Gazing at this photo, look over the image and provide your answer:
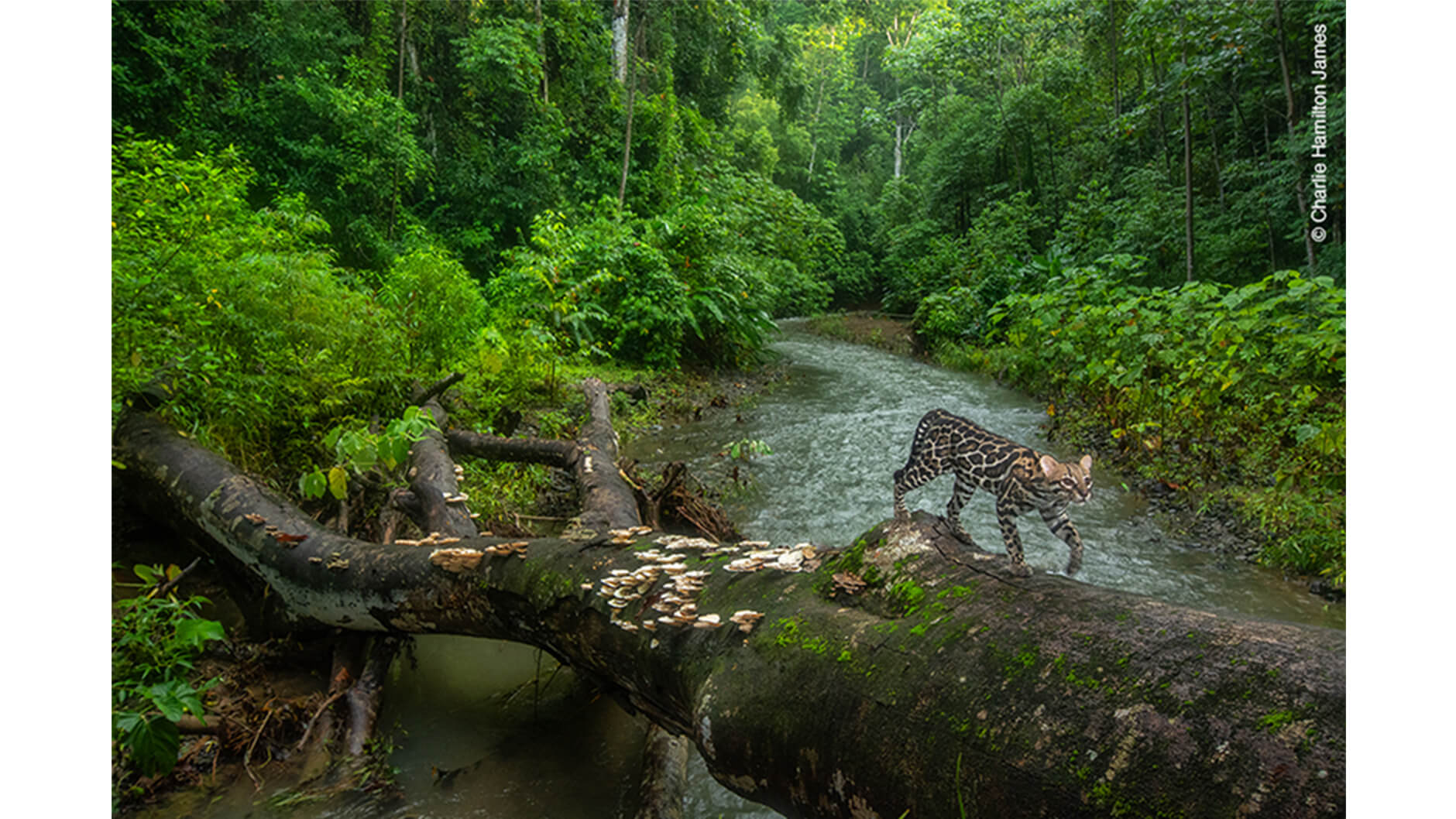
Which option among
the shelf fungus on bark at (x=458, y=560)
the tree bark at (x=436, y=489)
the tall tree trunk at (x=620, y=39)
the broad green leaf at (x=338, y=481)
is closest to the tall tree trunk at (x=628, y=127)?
the tall tree trunk at (x=620, y=39)

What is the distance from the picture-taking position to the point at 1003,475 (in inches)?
79.0

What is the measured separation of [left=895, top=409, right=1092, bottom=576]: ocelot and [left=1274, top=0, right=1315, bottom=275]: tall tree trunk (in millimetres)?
5573

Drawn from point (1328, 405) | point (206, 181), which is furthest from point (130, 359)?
point (1328, 405)

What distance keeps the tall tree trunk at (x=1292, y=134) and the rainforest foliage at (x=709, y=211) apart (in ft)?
0.22

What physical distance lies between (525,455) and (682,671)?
313 centimetres

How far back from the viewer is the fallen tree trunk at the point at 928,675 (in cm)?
117

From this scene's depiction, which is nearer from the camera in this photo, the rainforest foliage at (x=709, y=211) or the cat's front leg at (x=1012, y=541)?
the cat's front leg at (x=1012, y=541)

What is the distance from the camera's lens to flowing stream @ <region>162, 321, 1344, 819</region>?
2664mm

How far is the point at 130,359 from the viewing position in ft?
12.2

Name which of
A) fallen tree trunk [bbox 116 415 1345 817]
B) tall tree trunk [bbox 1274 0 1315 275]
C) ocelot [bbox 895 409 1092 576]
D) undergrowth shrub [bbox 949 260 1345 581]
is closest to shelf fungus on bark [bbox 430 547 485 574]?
fallen tree trunk [bbox 116 415 1345 817]

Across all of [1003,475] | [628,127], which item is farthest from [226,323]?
[628,127]

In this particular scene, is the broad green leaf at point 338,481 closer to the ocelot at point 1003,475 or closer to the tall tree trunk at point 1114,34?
the ocelot at point 1003,475

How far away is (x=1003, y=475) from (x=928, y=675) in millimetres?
699

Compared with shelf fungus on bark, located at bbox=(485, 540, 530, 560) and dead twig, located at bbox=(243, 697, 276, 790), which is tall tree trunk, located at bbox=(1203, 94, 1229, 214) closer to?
shelf fungus on bark, located at bbox=(485, 540, 530, 560)
